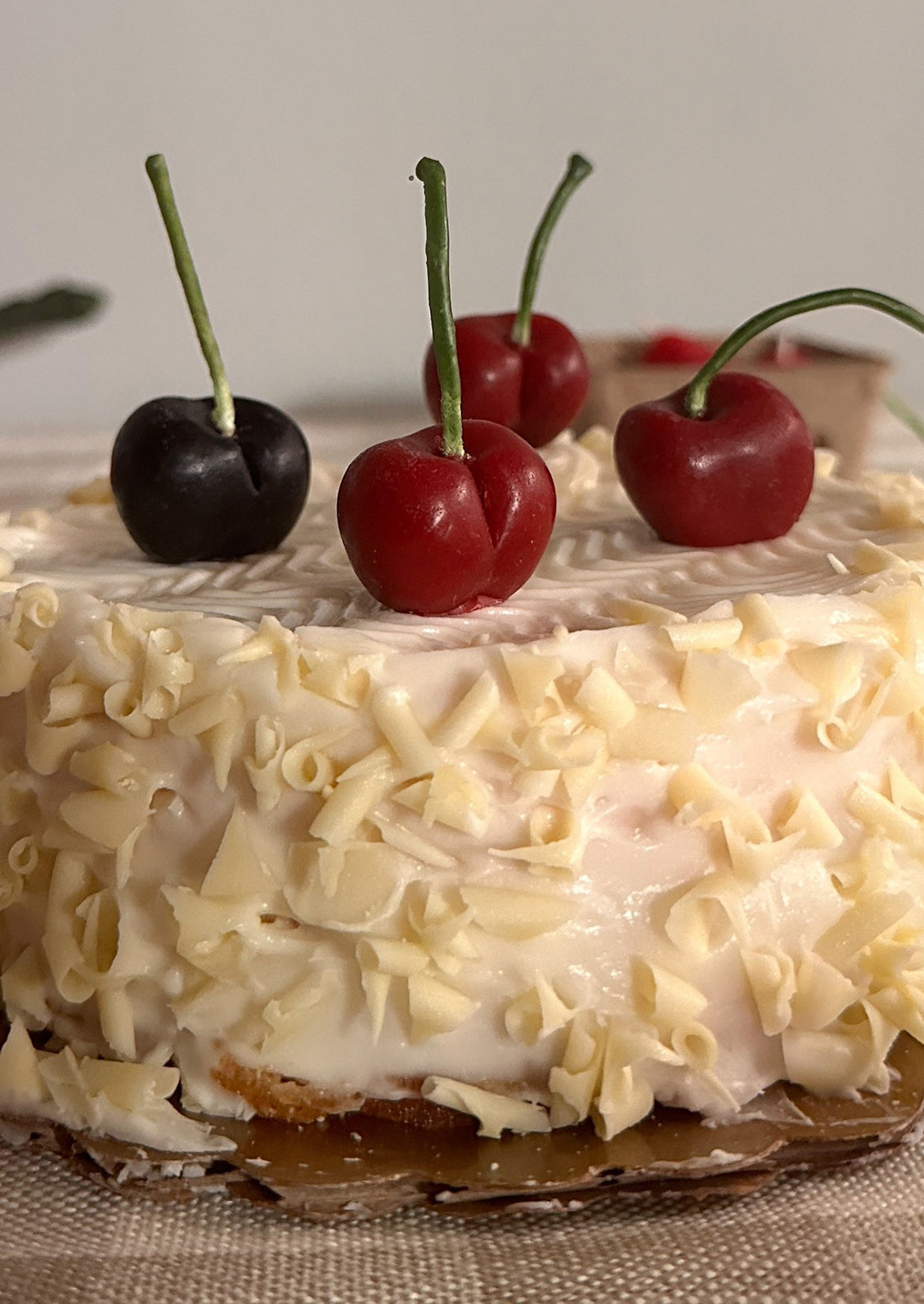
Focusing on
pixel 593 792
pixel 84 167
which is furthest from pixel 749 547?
pixel 84 167

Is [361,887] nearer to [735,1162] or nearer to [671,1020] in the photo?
[671,1020]

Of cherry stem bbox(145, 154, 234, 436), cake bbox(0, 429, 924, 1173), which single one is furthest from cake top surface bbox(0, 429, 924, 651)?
cherry stem bbox(145, 154, 234, 436)

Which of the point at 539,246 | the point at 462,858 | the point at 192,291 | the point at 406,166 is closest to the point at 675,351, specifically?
the point at 406,166

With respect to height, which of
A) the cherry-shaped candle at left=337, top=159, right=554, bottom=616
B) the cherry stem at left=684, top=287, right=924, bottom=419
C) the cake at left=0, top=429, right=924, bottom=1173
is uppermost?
the cherry stem at left=684, top=287, right=924, bottom=419

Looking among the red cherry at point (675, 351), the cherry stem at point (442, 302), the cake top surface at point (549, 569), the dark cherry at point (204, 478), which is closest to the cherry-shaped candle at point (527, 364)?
the cake top surface at point (549, 569)

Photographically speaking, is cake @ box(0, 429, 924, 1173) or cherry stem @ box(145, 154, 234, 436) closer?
cake @ box(0, 429, 924, 1173)

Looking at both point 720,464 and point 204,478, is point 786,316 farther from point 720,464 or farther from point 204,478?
point 204,478

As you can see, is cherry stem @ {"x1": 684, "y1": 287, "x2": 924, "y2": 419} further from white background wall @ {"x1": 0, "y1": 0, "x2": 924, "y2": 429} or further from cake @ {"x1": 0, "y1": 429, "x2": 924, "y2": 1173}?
white background wall @ {"x1": 0, "y1": 0, "x2": 924, "y2": 429}
